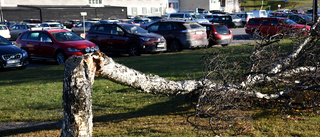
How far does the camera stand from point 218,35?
19750mm

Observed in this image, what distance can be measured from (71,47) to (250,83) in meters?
9.59

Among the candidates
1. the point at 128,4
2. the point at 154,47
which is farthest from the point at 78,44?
the point at 128,4

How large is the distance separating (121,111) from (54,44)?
8717 millimetres

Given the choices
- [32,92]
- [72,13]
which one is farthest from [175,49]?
[72,13]

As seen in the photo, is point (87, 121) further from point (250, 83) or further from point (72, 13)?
point (72, 13)

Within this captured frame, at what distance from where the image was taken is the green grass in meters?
6.07

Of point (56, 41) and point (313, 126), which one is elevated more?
point (56, 41)

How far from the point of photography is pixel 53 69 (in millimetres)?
13328

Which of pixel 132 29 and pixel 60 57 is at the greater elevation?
pixel 132 29

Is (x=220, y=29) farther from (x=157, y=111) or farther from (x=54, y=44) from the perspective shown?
(x=157, y=111)

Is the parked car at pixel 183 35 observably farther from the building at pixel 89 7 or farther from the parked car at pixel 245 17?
the building at pixel 89 7

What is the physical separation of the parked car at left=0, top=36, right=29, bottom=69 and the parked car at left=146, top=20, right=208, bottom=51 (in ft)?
25.1

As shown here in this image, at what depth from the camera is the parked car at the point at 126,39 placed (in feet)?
55.2

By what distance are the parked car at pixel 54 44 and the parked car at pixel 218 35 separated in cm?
725
